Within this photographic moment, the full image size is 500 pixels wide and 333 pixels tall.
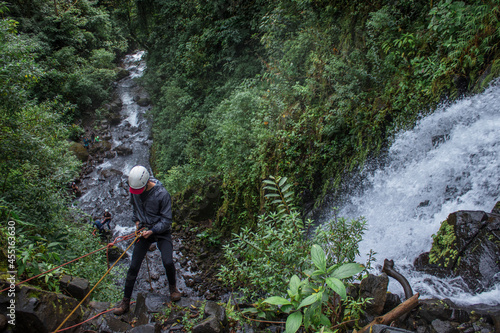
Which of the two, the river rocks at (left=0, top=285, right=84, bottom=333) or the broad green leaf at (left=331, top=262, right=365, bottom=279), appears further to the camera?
the river rocks at (left=0, top=285, right=84, bottom=333)

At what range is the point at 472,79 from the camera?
4.82 m

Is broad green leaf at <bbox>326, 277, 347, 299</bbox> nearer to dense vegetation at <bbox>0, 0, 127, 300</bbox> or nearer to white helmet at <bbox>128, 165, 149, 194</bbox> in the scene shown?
white helmet at <bbox>128, 165, 149, 194</bbox>

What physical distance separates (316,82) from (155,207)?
18.4 ft

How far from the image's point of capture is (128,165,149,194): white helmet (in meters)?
3.92

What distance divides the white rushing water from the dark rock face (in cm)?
19

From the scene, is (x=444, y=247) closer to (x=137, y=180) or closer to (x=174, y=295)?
(x=174, y=295)

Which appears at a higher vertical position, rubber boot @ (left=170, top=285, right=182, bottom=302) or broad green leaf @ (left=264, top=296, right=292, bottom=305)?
broad green leaf @ (left=264, top=296, right=292, bottom=305)

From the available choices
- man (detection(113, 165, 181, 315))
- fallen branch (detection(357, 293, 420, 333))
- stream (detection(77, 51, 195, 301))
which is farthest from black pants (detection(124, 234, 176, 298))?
stream (detection(77, 51, 195, 301))

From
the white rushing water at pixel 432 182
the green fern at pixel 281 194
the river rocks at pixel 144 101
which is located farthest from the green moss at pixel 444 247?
the river rocks at pixel 144 101

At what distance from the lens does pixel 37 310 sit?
3.42 metres

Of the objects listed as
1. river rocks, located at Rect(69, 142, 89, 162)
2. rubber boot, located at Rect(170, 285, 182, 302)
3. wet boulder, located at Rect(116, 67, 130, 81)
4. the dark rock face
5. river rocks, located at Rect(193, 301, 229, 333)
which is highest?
wet boulder, located at Rect(116, 67, 130, 81)

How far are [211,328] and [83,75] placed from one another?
20.5m

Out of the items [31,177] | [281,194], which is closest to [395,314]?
[281,194]

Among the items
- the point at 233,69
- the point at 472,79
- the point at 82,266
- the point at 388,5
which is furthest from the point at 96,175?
the point at 472,79
